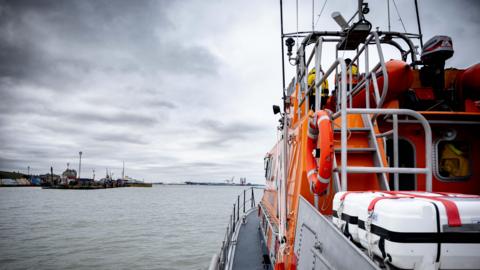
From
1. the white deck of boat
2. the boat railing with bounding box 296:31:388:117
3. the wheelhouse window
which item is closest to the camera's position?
the boat railing with bounding box 296:31:388:117

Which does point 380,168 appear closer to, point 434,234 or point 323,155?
point 323,155

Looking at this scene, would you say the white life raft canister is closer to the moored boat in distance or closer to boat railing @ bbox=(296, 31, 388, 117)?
the moored boat in distance

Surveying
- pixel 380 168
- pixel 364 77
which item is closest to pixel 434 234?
pixel 380 168

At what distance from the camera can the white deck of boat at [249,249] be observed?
5.66m

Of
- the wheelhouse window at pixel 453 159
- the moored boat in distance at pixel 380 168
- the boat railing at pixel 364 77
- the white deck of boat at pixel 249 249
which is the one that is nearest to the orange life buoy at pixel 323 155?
the moored boat in distance at pixel 380 168

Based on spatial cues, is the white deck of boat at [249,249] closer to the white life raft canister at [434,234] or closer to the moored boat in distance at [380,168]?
the moored boat in distance at [380,168]

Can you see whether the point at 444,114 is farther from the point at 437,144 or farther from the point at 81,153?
the point at 81,153

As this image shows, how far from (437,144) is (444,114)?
0.53 m

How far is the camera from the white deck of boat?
566 centimetres

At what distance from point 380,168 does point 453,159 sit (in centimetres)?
224

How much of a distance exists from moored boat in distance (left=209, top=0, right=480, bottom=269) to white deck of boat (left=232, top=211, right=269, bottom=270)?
0.06 m

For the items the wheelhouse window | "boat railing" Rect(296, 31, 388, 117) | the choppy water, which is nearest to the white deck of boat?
"boat railing" Rect(296, 31, 388, 117)

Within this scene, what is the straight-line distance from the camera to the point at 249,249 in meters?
6.74

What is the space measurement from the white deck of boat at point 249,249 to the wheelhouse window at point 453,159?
3355 millimetres
